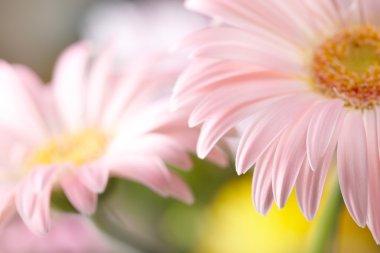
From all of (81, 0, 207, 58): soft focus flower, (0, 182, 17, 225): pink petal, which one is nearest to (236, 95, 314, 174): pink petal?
(0, 182, 17, 225): pink petal

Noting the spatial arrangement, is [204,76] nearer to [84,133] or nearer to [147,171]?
[147,171]

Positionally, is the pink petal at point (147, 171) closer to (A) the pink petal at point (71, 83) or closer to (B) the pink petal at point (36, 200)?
(B) the pink petal at point (36, 200)

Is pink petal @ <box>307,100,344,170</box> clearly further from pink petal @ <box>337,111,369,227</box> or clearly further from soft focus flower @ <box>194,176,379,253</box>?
soft focus flower @ <box>194,176,379,253</box>

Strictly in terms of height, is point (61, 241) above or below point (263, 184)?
Answer: below

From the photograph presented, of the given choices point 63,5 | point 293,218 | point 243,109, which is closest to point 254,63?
point 243,109

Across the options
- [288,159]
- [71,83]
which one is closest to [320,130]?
[288,159]

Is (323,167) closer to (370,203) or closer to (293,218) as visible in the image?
(370,203)
